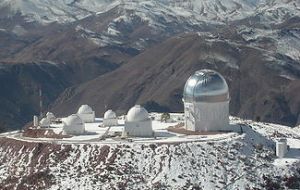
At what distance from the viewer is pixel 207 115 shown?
11400 cm

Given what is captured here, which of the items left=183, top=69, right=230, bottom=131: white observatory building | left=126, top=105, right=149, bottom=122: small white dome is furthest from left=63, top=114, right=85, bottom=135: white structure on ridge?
left=183, top=69, right=230, bottom=131: white observatory building

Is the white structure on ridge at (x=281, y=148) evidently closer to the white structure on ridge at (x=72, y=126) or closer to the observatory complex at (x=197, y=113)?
the observatory complex at (x=197, y=113)

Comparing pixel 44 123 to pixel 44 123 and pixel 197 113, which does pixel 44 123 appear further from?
pixel 197 113

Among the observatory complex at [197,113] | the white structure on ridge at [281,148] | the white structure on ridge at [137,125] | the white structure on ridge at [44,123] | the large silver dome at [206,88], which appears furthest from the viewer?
the white structure on ridge at [44,123]

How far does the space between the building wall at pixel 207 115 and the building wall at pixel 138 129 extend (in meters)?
7.89

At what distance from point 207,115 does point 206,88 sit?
4.74 m

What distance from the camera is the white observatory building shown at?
112m

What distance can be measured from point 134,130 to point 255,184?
23.4 meters

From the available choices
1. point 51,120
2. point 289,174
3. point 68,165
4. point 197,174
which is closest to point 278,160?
point 289,174

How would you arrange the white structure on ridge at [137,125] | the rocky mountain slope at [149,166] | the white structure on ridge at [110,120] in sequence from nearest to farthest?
the rocky mountain slope at [149,166]
the white structure on ridge at [137,125]
the white structure on ridge at [110,120]

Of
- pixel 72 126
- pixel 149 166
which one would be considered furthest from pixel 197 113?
pixel 72 126

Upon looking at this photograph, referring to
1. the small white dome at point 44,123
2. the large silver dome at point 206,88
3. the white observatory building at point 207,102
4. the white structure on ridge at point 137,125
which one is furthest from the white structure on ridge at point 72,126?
the large silver dome at point 206,88

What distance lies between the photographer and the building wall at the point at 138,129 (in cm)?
11056

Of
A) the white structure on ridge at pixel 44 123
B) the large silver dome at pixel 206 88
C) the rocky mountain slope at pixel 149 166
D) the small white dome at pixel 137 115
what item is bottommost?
the rocky mountain slope at pixel 149 166
